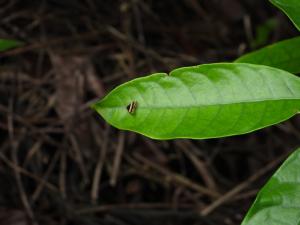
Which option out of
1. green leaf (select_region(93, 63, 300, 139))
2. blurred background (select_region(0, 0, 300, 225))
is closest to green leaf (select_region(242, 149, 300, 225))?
green leaf (select_region(93, 63, 300, 139))

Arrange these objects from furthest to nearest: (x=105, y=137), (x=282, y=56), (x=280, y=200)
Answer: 1. (x=105, y=137)
2. (x=282, y=56)
3. (x=280, y=200)

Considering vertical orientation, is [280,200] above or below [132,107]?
below

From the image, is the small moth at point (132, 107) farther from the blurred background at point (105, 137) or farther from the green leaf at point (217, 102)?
the blurred background at point (105, 137)

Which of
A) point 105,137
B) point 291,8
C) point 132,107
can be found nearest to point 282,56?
point 291,8

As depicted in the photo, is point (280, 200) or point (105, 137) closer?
point (280, 200)

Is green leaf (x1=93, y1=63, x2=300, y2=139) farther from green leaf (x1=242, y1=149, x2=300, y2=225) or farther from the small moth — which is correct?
green leaf (x1=242, y1=149, x2=300, y2=225)

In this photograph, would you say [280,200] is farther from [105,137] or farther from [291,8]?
[105,137]
